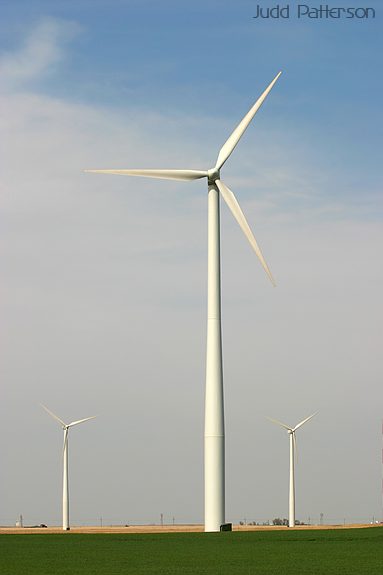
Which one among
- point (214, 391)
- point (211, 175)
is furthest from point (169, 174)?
point (214, 391)

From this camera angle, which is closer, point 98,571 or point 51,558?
point 98,571

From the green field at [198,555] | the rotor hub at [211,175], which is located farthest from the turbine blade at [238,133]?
the green field at [198,555]

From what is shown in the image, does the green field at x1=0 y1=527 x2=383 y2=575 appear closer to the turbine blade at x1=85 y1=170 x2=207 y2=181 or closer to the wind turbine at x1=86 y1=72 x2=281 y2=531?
the wind turbine at x1=86 y1=72 x2=281 y2=531

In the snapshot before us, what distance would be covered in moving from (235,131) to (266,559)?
36.3 metres

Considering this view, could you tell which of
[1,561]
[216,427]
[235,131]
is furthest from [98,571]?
[235,131]

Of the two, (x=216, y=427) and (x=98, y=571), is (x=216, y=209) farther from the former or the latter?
(x=98, y=571)

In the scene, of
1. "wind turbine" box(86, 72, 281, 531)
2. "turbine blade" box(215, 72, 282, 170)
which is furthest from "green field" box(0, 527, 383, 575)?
"turbine blade" box(215, 72, 282, 170)

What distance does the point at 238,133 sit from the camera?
2803 inches

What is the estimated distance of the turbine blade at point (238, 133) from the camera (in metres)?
70.1

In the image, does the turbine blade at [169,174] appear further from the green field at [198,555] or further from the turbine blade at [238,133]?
the green field at [198,555]

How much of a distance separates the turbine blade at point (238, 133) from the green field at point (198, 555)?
23385mm

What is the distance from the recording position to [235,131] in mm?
71250

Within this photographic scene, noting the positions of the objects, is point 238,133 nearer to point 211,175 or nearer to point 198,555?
point 211,175

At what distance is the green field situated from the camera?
117ft
